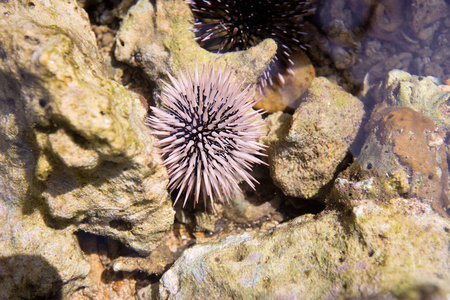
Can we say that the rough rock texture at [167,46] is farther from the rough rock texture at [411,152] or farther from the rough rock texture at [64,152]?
the rough rock texture at [411,152]

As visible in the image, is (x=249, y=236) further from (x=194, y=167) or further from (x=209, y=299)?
(x=194, y=167)

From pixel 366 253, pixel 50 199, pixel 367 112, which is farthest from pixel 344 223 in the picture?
pixel 50 199

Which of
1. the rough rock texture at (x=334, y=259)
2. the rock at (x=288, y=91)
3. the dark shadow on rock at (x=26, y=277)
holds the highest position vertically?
the rock at (x=288, y=91)

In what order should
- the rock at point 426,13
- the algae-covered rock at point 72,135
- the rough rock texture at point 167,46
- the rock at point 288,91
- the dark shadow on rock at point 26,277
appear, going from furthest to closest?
the rock at point 426,13 < the rock at point 288,91 < the rough rock texture at point 167,46 < the dark shadow on rock at point 26,277 < the algae-covered rock at point 72,135

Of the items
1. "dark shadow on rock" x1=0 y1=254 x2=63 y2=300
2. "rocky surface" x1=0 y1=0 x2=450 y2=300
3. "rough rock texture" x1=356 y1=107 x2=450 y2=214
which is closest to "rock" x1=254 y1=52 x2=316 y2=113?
"rocky surface" x1=0 y1=0 x2=450 y2=300

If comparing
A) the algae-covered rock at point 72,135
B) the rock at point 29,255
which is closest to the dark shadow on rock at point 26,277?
the rock at point 29,255

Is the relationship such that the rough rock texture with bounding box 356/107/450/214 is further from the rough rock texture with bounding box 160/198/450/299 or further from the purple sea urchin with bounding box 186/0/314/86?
the purple sea urchin with bounding box 186/0/314/86

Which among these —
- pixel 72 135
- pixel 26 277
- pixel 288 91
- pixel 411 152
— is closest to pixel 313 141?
pixel 288 91
